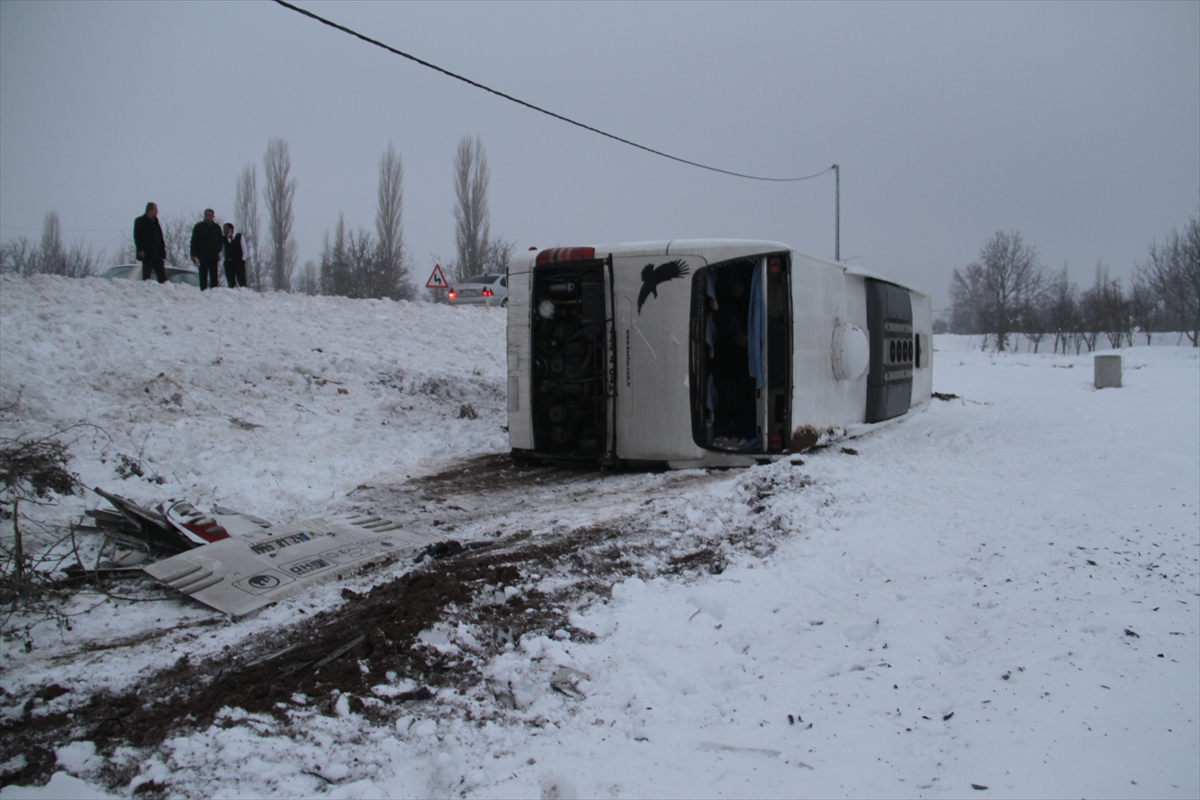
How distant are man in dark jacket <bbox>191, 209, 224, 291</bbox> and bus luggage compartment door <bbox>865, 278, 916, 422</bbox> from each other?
1176 centimetres

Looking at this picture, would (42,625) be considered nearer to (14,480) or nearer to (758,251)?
(14,480)

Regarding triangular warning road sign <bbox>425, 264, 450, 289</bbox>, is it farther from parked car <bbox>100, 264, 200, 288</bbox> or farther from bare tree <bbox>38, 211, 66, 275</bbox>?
bare tree <bbox>38, 211, 66, 275</bbox>

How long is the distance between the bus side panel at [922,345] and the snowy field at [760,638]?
469 cm

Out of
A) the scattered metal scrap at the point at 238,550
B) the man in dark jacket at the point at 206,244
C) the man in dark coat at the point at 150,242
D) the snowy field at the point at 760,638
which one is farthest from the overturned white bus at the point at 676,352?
the man in dark coat at the point at 150,242

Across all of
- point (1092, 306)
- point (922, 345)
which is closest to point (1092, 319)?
point (1092, 306)

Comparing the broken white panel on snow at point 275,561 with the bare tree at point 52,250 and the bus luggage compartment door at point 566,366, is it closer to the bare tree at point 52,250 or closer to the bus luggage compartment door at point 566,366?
the bus luggage compartment door at point 566,366

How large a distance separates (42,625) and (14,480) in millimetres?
2153

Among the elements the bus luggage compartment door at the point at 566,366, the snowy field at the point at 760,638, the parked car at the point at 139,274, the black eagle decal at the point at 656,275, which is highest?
the parked car at the point at 139,274

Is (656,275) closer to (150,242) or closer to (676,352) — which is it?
(676,352)

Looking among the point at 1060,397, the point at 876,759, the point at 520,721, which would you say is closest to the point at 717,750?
the point at 876,759

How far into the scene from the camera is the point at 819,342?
28.0 ft

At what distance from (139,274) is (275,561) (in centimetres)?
1280

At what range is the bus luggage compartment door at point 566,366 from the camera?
815 cm

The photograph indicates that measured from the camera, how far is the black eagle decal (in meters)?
7.71
